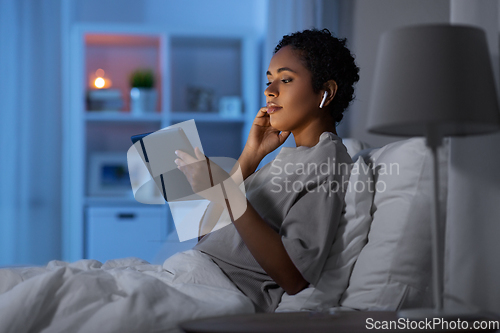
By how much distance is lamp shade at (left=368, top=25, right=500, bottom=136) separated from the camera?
0.74m

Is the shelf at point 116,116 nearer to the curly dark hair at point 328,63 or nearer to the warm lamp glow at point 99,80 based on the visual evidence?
the warm lamp glow at point 99,80

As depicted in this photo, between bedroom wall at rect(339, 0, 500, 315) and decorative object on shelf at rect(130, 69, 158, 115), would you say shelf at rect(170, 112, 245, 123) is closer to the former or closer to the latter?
decorative object on shelf at rect(130, 69, 158, 115)

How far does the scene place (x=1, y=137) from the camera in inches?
123

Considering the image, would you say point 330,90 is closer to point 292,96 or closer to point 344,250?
point 292,96

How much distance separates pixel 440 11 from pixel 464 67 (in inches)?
51.9

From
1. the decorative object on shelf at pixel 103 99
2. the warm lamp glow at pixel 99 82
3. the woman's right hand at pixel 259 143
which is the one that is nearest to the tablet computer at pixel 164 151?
the woman's right hand at pixel 259 143

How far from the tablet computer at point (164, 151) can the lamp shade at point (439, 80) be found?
494 mm

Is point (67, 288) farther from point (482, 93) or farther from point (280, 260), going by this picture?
point (482, 93)

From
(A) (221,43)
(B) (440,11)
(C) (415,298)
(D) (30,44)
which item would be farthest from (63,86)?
(C) (415,298)

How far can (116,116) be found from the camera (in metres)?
3.23

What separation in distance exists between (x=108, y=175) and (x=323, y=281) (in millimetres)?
2587

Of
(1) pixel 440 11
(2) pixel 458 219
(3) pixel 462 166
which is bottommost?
(2) pixel 458 219

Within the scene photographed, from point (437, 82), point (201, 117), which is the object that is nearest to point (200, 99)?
point (201, 117)

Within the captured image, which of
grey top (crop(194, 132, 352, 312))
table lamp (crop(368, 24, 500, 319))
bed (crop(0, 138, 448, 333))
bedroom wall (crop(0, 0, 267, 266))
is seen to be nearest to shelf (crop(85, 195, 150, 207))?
bedroom wall (crop(0, 0, 267, 266))
